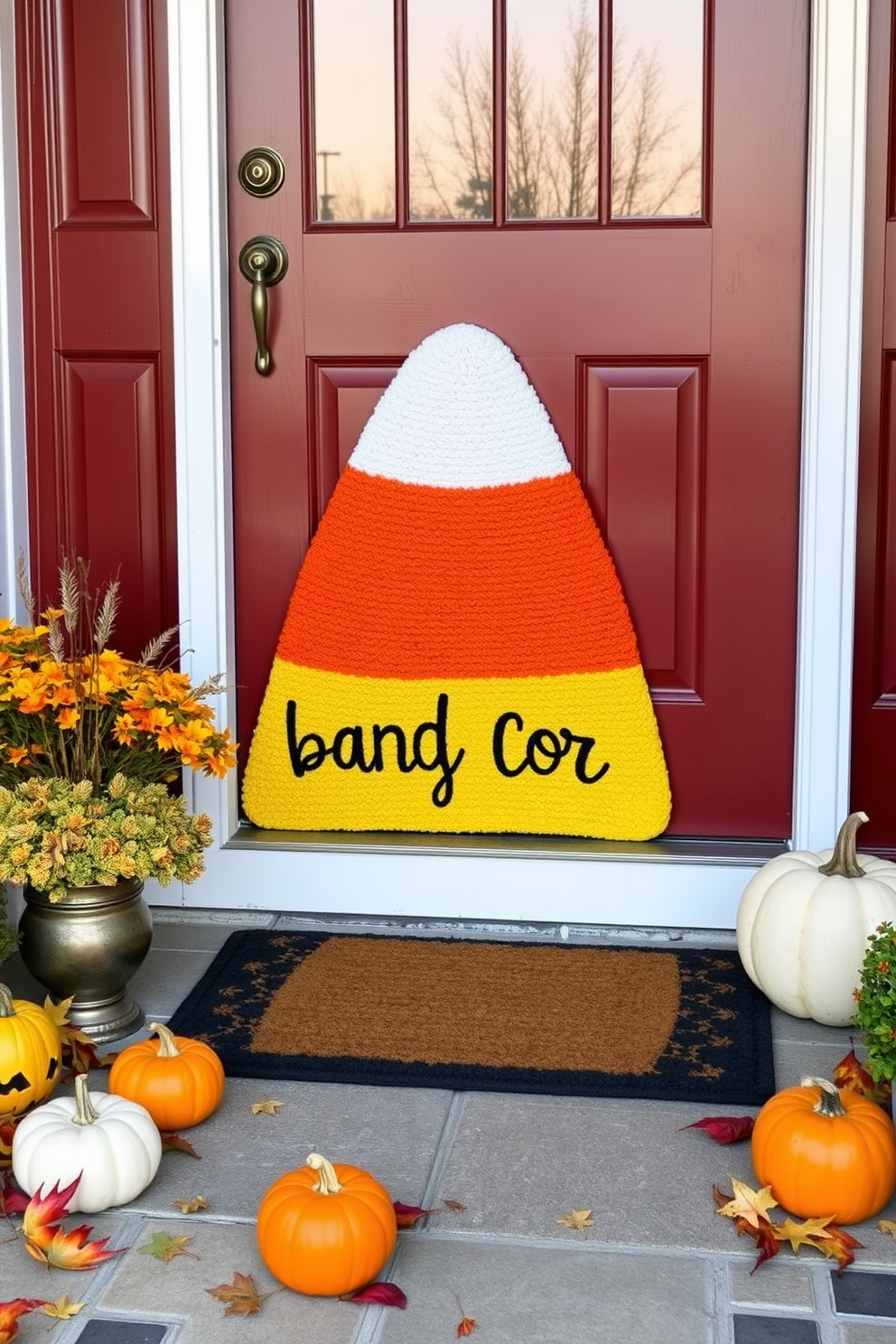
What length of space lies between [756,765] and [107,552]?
1219mm

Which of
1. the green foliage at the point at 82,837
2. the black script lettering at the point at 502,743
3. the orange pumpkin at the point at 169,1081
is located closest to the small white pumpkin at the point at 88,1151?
the orange pumpkin at the point at 169,1081

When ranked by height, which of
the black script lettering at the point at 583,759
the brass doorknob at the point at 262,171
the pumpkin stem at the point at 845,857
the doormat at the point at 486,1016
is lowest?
the doormat at the point at 486,1016

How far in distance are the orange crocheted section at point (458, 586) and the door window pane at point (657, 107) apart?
0.50 metres

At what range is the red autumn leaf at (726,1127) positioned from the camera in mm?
1727

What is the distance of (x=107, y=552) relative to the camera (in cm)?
256

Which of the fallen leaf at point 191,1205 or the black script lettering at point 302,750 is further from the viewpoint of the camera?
the black script lettering at point 302,750

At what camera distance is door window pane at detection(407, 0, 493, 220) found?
239 centimetres

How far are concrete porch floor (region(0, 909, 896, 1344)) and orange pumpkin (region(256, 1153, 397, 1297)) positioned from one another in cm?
3

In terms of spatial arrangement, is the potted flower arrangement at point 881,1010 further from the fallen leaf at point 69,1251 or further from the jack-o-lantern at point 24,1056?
the jack-o-lantern at point 24,1056

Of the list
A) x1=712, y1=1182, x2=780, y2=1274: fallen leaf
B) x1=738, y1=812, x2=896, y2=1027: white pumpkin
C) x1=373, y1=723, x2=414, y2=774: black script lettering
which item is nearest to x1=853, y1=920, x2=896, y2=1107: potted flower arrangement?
x1=712, y1=1182, x2=780, y2=1274: fallen leaf

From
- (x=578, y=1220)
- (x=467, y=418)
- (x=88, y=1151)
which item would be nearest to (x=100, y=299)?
(x=467, y=418)

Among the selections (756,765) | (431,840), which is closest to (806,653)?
(756,765)

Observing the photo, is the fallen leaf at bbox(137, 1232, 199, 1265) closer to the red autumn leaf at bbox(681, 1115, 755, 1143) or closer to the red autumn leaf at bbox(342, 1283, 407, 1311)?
the red autumn leaf at bbox(342, 1283, 407, 1311)

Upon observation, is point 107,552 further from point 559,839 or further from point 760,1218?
point 760,1218
